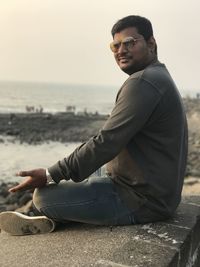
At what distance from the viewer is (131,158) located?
12.0 feet

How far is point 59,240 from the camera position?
3.71 metres

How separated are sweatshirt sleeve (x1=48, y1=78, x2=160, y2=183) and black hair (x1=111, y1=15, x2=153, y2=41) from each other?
1.44 ft

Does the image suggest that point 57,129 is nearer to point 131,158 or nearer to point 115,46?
point 115,46

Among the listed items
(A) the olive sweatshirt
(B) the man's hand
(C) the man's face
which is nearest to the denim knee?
(B) the man's hand

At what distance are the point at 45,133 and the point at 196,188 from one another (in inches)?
820

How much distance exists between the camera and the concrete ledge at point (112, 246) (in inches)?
126

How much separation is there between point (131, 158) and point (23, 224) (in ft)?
3.66

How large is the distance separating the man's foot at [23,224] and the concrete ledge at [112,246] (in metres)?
0.07

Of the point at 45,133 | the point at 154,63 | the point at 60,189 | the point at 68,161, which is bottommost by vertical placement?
the point at 45,133

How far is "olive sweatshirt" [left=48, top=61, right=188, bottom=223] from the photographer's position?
11.5 feet

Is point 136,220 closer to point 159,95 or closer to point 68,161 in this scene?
point 68,161

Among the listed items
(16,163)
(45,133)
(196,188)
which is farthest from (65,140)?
(196,188)

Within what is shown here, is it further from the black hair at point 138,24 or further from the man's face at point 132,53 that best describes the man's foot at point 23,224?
the black hair at point 138,24

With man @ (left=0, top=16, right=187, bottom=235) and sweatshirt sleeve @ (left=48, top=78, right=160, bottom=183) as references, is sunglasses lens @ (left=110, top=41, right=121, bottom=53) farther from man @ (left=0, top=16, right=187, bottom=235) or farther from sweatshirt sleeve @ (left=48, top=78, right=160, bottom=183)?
sweatshirt sleeve @ (left=48, top=78, right=160, bottom=183)
